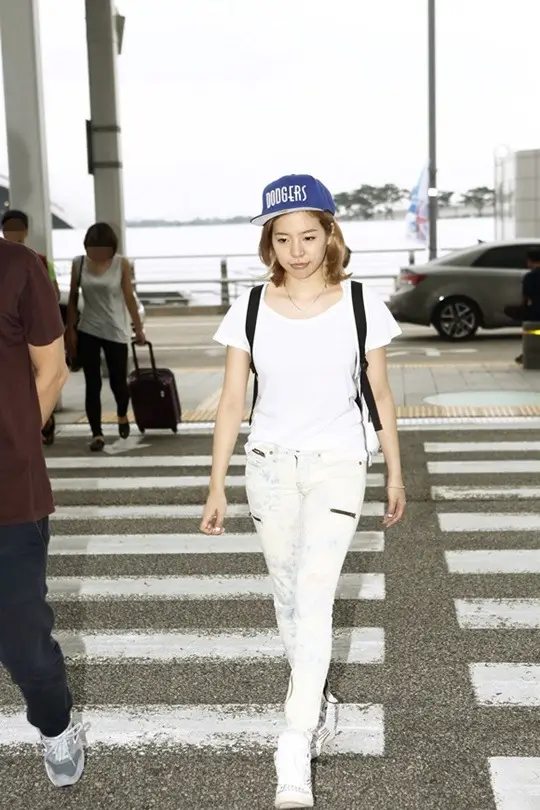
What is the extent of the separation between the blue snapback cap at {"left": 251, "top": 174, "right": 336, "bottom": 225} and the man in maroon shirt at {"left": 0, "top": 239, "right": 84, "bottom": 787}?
657mm

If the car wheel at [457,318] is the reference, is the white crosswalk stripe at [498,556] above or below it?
below

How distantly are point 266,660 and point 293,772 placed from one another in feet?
4.38

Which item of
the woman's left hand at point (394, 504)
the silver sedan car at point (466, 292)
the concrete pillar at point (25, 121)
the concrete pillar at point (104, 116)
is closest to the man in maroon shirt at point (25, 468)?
the woman's left hand at point (394, 504)

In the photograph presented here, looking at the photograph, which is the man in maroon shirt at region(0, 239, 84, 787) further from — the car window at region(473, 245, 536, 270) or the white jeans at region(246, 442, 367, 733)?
the car window at region(473, 245, 536, 270)

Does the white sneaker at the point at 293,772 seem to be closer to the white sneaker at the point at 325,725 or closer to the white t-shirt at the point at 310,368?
the white sneaker at the point at 325,725

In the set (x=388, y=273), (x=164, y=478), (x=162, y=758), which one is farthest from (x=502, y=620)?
(x=388, y=273)

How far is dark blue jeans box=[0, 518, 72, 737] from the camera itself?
3.17 metres

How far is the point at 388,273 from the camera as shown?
26.0 metres

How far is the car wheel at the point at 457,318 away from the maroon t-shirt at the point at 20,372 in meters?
15.3

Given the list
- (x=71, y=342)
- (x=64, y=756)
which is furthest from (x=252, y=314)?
(x=71, y=342)

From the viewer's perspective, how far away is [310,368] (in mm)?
3334

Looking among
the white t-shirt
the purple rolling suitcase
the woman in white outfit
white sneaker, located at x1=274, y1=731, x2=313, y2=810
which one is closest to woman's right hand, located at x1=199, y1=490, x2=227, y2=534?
the woman in white outfit

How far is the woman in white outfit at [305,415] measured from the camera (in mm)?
3326

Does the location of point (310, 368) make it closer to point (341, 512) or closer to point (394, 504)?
point (341, 512)
